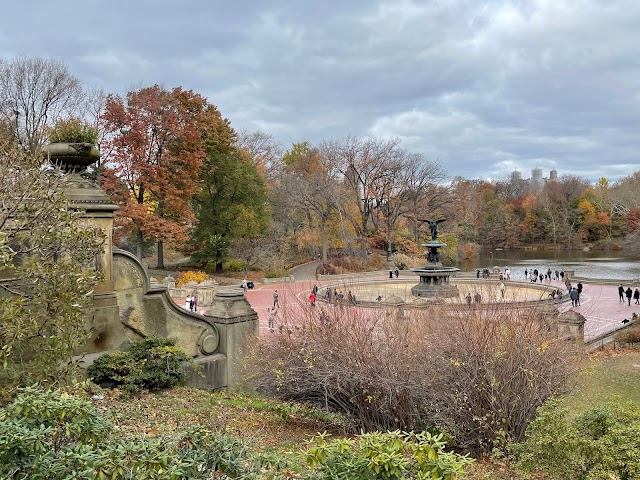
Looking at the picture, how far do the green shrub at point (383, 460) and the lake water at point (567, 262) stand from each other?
152 ft

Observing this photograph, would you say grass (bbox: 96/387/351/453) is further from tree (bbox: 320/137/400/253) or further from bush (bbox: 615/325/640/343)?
tree (bbox: 320/137/400/253)

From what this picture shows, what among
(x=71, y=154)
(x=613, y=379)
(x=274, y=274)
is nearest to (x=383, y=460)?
(x=71, y=154)

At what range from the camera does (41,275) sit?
512 centimetres

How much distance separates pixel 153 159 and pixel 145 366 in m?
32.9

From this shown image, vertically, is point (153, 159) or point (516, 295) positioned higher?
point (153, 159)

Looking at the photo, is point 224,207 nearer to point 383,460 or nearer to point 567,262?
point 383,460

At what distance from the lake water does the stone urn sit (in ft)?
147

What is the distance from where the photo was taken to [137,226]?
36250 mm

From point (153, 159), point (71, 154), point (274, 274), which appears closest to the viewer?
point (71, 154)

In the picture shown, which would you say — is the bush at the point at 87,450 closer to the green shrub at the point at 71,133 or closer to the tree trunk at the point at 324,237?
the green shrub at the point at 71,133

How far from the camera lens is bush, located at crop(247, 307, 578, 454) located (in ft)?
22.9

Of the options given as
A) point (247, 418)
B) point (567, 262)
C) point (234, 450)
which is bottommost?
point (567, 262)

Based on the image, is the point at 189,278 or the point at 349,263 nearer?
the point at 189,278

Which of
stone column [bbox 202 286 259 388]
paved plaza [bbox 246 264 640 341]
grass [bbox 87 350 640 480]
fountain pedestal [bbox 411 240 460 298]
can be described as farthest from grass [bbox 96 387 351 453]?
fountain pedestal [bbox 411 240 460 298]
